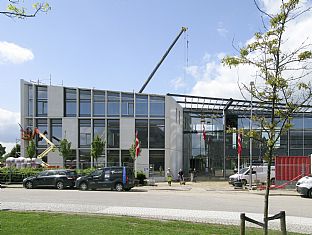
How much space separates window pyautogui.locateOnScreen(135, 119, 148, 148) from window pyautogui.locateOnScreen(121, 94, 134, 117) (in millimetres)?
1204

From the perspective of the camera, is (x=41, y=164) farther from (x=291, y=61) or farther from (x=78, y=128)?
(x=291, y=61)

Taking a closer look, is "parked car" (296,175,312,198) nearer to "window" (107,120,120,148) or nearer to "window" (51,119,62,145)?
"window" (107,120,120,148)

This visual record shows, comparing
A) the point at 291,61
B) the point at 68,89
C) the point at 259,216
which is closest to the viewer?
the point at 291,61

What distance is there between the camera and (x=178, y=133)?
5194 centimetres

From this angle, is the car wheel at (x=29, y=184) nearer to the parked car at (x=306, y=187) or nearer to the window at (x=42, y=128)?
the window at (x=42, y=128)

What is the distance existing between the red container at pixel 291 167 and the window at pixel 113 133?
19402mm

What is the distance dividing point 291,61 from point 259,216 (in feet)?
27.4

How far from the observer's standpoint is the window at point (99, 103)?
47.9 metres

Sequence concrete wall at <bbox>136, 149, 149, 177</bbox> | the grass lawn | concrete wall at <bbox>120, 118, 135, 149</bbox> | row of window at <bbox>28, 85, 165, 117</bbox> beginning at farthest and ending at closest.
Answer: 1. row of window at <bbox>28, 85, 165, 117</bbox>
2. concrete wall at <bbox>120, 118, 135, 149</bbox>
3. concrete wall at <bbox>136, 149, 149, 177</bbox>
4. the grass lawn

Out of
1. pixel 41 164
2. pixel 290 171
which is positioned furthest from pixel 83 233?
pixel 41 164

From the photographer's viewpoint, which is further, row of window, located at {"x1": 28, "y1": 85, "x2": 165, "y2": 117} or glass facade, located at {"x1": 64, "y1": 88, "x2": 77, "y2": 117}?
glass facade, located at {"x1": 64, "y1": 88, "x2": 77, "y2": 117}

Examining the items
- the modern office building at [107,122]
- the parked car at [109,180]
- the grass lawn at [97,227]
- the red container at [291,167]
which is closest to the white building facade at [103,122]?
the modern office building at [107,122]

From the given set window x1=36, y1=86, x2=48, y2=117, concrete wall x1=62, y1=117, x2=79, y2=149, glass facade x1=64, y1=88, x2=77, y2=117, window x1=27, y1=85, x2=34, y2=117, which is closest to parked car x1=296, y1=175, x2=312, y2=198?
concrete wall x1=62, y1=117, x2=79, y2=149

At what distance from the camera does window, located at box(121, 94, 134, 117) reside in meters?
47.4
